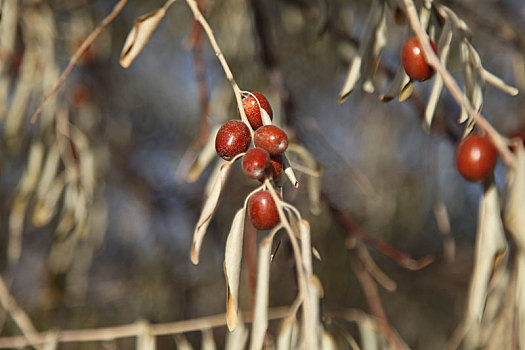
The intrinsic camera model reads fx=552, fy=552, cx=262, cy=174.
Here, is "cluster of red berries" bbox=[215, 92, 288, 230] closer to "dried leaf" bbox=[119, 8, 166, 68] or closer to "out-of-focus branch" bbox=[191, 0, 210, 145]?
"dried leaf" bbox=[119, 8, 166, 68]

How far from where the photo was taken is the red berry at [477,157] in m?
0.43

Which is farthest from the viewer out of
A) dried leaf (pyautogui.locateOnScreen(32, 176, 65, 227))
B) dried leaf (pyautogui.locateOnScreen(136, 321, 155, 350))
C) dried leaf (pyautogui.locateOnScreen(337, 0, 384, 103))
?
dried leaf (pyautogui.locateOnScreen(32, 176, 65, 227))

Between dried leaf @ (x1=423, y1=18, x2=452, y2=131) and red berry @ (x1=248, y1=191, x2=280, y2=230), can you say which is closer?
red berry @ (x1=248, y1=191, x2=280, y2=230)

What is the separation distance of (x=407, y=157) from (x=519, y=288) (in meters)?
1.65

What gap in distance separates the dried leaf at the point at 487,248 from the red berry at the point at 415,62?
13 centimetres

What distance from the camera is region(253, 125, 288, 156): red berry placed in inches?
17.3

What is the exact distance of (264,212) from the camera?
448mm

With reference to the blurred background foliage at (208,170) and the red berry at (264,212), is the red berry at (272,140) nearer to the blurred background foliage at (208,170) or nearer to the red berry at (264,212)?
the red berry at (264,212)

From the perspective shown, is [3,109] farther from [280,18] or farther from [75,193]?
[280,18]

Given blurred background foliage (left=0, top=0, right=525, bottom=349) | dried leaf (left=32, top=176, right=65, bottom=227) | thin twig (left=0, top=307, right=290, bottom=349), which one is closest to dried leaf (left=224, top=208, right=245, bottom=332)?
thin twig (left=0, top=307, right=290, bottom=349)

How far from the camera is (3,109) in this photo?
1.00 metres

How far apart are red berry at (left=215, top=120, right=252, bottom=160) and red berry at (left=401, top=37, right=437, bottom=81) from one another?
0.18m

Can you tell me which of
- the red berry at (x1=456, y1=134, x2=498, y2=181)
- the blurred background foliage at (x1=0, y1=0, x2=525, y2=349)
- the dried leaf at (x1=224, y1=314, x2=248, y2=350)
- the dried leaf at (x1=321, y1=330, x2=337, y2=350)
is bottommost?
the blurred background foliage at (x1=0, y1=0, x2=525, y2=349)

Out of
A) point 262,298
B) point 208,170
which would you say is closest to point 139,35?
point 262,298
